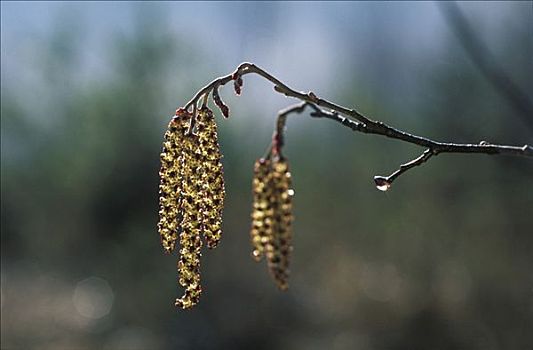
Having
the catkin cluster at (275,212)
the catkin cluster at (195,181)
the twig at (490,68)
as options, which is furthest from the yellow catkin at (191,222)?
the twig at (490,68)

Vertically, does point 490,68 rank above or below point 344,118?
above

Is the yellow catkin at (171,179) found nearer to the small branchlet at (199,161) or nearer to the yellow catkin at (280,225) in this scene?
the small branchlet at (199,161)

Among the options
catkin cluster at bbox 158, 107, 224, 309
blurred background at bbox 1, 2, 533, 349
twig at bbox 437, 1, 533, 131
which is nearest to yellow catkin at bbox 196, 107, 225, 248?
catkin cluster at bbox 158, 107, 224, 309

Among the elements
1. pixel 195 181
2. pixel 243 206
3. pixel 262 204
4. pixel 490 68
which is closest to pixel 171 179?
pixel 195 181

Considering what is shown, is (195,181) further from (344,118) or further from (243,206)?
(243,206)

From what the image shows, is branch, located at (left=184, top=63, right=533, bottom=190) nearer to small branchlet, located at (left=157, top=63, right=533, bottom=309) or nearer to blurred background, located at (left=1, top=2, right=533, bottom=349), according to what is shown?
small branchlet, located at (left=157, top=63, right=533, bottom=309)

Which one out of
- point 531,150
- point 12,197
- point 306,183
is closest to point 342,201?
point 306,183
